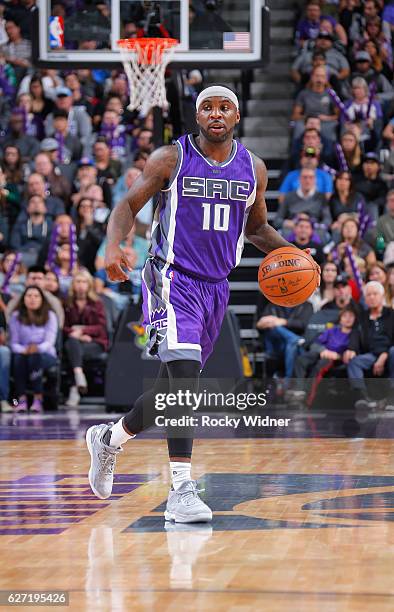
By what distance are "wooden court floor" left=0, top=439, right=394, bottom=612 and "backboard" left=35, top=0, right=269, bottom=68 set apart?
14.4ft

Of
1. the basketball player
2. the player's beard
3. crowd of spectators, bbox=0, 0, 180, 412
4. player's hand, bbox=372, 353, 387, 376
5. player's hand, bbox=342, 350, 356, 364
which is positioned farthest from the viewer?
crowd of spectators, bbox=0, 0, 180, 412

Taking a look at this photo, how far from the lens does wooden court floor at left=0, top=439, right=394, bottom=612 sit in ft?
14.1

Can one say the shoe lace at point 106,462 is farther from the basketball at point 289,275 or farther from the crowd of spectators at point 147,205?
the crowd of spectators at point 147,205

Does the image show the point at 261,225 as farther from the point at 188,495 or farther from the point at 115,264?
the point at 188,495

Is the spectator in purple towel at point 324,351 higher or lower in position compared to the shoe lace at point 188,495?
lower

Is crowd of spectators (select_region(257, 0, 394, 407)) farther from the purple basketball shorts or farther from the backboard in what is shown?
the purple basketball shorts

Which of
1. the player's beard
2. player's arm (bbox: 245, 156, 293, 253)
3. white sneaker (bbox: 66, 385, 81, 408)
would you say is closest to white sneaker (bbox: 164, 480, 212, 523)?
player's arm (bbox: 245, 156, 293, 253)

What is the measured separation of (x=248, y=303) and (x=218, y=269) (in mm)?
8563

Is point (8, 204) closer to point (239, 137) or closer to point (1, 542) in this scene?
point (239, 137)

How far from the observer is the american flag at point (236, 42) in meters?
11.4

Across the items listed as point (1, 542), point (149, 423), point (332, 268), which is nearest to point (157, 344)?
point (149, 423)

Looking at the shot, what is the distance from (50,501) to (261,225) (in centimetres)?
184

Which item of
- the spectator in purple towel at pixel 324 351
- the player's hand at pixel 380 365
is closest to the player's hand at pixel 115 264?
the player's hand at pixel 380 365

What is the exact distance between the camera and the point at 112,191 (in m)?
14.9
